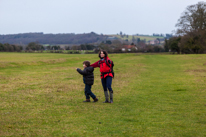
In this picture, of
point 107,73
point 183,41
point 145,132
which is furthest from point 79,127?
point 183,41

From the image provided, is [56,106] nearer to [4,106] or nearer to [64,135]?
[4,106]

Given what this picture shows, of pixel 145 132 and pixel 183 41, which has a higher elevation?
pixel 183 41

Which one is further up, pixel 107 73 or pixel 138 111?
pixel 107 73

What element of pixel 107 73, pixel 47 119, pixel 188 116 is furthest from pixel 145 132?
pixel 107 73

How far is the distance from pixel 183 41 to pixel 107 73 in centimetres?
6690

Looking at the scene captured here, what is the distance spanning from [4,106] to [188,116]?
20.7ft

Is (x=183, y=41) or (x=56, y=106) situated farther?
(x=183, y=41)

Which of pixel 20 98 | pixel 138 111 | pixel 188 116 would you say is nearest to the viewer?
pixel 188 116

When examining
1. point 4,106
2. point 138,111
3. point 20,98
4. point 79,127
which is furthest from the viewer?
point 20,98

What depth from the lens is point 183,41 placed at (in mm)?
71875

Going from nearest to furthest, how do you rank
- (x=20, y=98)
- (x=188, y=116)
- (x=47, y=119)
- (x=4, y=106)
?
(x=47, y=119), (x=188, y=116), (x=4, y=106), (x=20, y=98)

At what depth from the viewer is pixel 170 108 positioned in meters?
8.94

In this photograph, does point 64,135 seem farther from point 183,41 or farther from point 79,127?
point 183,41

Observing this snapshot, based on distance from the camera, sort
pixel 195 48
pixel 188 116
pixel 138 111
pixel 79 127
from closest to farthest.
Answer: pixel 79 127
pixel 188 116
pixel 138 111
pixel 195 48
